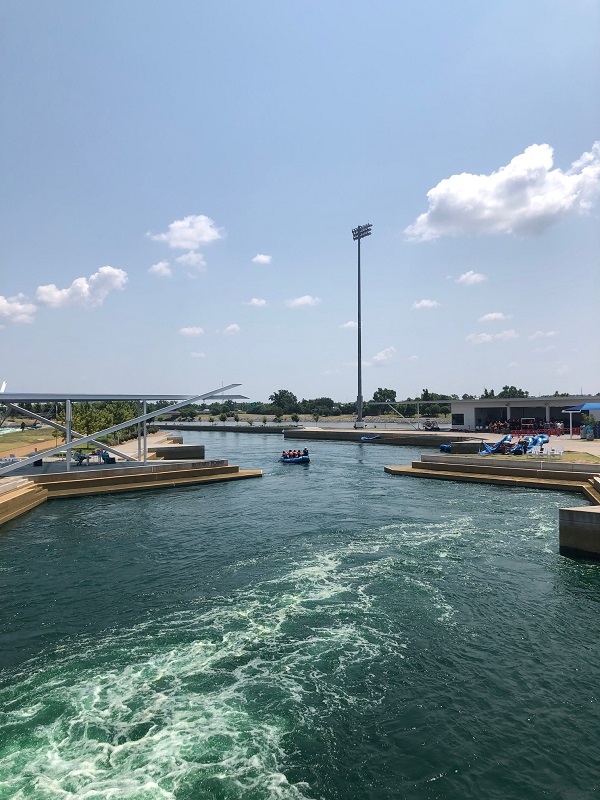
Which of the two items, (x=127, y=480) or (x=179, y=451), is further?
(x=179, y=451)

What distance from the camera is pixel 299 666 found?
38.5 ft

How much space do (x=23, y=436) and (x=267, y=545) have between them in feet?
192

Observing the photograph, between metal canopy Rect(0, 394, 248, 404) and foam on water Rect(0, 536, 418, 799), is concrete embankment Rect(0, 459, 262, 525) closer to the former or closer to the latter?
metal canopy Rect(0, 394, 248, 404)

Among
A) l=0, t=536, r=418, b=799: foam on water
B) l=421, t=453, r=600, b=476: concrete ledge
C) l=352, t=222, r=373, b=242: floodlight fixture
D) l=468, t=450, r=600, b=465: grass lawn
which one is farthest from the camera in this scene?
l=352, t=222, r=373, b=242: floodlight fixture

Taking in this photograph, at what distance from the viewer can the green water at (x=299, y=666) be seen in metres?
8.37

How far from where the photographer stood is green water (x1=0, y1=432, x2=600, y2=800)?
8.37 metres

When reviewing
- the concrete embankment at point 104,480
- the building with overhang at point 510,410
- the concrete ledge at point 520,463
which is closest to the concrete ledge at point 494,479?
the concrete ledge at point 520,463

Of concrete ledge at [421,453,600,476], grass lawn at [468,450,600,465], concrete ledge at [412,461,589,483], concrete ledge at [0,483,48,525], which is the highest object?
grass lawn at [468,450,600,465]

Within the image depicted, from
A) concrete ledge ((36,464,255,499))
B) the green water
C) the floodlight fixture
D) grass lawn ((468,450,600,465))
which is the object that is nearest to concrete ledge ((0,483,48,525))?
concrete ledge ((36,464,255,499))

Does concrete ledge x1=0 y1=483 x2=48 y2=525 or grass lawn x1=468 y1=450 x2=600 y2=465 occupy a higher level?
grass lawn x1=468 y1=450 x2=600 y2=465

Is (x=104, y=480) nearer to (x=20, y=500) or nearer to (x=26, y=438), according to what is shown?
(x=20, y=500)

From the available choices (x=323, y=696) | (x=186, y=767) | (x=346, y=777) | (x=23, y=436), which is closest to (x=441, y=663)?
(x=323, y=696)

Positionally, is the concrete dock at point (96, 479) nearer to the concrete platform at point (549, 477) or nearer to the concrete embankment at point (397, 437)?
the concrete platform at point (549, 477)

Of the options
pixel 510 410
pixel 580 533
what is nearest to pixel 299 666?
pixel 580 533
